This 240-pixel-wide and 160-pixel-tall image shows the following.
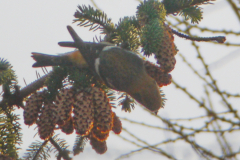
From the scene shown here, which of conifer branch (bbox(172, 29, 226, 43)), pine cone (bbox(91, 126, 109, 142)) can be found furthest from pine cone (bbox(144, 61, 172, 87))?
pine cone (bbox(91, 126, 109, 142))

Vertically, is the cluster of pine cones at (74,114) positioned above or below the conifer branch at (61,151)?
A: above

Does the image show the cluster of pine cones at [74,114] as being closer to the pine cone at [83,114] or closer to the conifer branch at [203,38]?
the pine cone at [83,114]

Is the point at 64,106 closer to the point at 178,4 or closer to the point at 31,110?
the point at 31,110

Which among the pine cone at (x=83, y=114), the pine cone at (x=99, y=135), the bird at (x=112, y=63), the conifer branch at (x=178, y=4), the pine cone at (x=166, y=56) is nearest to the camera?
the pine cone at (x=83, y=114)

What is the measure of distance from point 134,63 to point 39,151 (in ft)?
2.09

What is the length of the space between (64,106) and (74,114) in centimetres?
6

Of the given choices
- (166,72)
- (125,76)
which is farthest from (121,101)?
(166,72)

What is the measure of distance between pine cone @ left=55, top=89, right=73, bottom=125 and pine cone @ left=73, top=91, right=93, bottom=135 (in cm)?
4

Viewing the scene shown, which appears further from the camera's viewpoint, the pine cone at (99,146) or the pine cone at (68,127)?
the pine cone at (99,146)

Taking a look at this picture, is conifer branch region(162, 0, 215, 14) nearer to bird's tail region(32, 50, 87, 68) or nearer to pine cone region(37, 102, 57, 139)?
bird's tail region(32, 50, 87, 68)

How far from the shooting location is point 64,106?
1210 millimetres

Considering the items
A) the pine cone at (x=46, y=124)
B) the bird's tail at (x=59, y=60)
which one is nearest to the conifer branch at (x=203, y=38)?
the bird's tail at (x=59, y=60)

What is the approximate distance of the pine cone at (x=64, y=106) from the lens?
1.19 meters

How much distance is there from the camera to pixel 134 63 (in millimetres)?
1568
